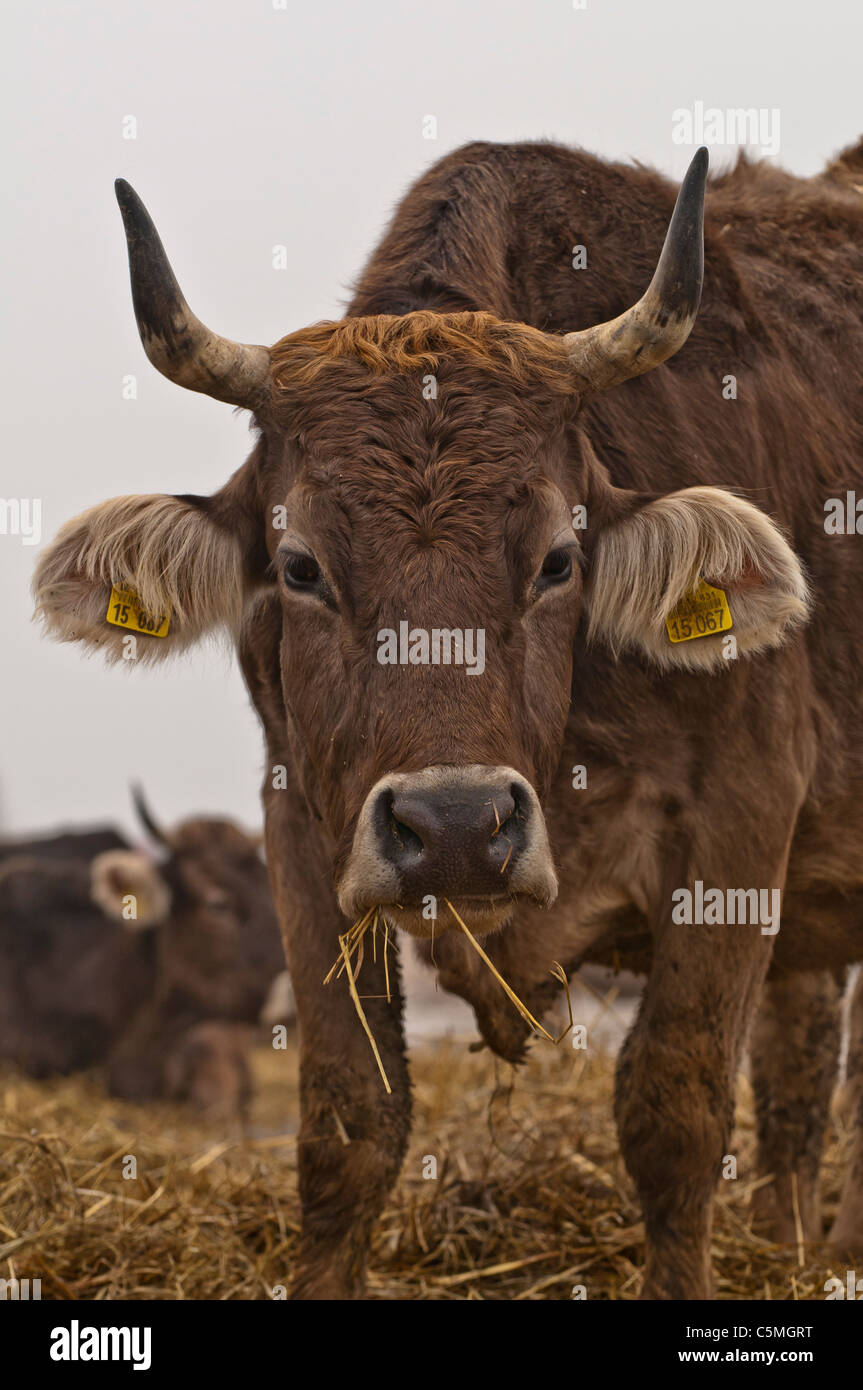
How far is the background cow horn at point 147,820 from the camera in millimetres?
9008

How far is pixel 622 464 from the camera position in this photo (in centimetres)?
427

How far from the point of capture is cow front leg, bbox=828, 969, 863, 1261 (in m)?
5.35

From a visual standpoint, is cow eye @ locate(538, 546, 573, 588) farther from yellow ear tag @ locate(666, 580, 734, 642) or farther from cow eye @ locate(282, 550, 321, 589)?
cow eye @ locate(282, 550, 321, 589)

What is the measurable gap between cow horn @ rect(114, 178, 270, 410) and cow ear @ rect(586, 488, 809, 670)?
0.96m

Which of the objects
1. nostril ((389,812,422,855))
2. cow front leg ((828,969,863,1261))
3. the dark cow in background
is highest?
nostril ((389,812,422,855))

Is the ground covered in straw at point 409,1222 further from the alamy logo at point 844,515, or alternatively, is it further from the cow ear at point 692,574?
the alamy logo at point 844,515

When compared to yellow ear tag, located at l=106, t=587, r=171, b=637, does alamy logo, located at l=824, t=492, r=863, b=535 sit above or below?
above

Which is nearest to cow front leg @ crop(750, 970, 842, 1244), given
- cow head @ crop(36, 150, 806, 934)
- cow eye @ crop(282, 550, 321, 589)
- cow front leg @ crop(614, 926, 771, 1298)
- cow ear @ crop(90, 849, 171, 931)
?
cow front leg @ crop(614, 926, 771, 1298)

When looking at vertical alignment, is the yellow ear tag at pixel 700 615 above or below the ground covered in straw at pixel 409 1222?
above

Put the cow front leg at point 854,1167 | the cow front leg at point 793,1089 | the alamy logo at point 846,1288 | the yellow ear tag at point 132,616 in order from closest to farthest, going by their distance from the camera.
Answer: the yellow ear tag at point 132,616 < the alamy logo at point 846,1288 < the cow front leg at point 854,1167 < the cow front leg at point 793,1089

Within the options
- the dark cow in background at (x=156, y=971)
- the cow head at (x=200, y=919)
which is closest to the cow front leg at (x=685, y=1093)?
the dark cow in background at (x=156, y=971)

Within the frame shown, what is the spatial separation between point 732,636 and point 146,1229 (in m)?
2.53

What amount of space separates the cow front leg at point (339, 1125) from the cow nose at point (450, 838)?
38.6 inches
